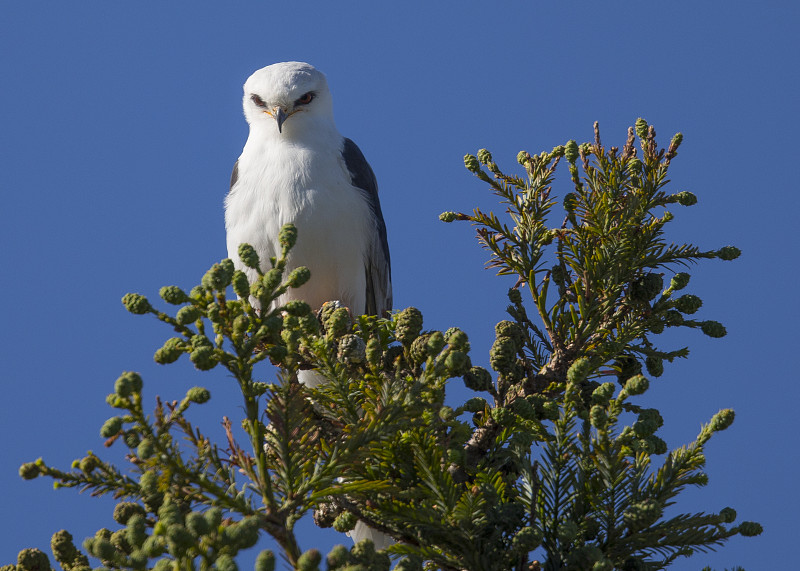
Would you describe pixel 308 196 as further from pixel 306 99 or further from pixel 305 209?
pixel 306 99

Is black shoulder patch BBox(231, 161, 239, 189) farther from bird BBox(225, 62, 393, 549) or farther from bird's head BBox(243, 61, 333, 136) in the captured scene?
bird's head BBox(243, 61, 333, 136)

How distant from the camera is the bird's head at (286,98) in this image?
6426mm

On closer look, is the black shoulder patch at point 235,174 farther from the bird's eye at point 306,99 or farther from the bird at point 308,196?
the bird's eye at point 306,99

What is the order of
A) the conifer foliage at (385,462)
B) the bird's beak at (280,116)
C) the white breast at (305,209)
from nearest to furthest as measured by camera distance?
the conifer foliage at (385,462) → the white breast at (305,209) → the bird's beak at (280,116)

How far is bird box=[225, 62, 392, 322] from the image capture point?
19.9 feet

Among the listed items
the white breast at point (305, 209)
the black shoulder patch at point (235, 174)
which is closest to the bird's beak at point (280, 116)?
the white breast at point (305, 209)

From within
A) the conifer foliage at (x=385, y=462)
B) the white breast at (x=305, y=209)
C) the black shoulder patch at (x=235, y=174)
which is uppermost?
the black shoulder patch at (x=235, y=174)

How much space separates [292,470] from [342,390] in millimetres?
460

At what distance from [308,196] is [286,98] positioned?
33.2 inches

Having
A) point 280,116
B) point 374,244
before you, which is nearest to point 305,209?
point 280,116

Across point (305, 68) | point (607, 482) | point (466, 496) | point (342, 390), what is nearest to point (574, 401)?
point (607, 482)

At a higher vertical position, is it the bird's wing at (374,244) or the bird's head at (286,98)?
the bird's head at (286,98)

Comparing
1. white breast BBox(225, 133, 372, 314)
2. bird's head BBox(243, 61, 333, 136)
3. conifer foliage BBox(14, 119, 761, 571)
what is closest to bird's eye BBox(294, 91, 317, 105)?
bird's head BBox(243, 61, 333, 136)

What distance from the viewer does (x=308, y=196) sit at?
604 centimetres
